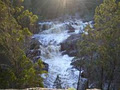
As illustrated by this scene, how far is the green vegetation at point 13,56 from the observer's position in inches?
357

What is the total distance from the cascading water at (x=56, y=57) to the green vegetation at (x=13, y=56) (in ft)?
27.5

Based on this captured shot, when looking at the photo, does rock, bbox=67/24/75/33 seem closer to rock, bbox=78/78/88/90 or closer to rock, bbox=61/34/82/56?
rock, bbox=61/34/82/56

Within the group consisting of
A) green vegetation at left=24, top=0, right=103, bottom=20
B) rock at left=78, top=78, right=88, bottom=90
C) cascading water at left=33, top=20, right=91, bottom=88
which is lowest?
rock at left=78, top=78, right=88, bottom=90

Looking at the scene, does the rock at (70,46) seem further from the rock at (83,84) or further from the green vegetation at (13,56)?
the green vegetation at (13,56)

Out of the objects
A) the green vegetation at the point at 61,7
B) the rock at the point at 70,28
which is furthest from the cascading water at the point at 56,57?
the green vegetation at the point at 61,7

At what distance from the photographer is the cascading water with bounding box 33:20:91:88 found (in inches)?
748

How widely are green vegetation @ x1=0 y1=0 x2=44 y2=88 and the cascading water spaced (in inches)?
331

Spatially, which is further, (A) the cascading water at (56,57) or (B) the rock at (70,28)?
(B) the rock at (70,28)

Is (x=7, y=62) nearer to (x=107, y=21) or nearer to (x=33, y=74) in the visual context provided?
(x=33, y=74)

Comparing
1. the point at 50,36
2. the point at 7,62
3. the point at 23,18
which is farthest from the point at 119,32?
the point at 50,36

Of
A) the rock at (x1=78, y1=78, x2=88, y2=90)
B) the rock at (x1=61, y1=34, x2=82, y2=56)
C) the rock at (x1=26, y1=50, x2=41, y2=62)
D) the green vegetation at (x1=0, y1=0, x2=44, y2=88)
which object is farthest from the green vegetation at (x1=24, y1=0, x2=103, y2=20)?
the green vegetation at (x1=0, y1=0, x2=44, y2=88)

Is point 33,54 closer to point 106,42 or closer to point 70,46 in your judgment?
point 70,46

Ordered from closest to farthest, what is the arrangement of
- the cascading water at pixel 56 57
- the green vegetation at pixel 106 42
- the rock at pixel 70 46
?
the green vegetation at pixel 106 42, the cascading water at pixel 56 57, the rock at pixel 70 46

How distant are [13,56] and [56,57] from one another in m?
16.1
